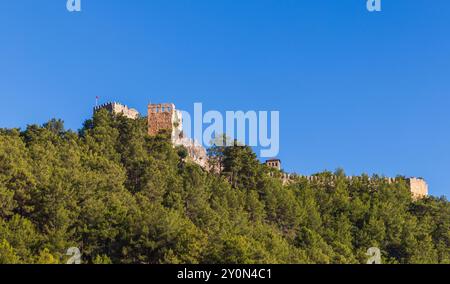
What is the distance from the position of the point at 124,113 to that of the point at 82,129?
19.6ft

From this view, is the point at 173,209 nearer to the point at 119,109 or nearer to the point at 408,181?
the point at 119,109

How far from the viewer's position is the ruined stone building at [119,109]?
240ft

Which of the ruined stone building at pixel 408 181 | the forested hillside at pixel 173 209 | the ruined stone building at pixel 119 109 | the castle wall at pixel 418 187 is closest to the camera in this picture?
the forested hillside at pixel 173 209

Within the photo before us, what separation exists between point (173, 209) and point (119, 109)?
20574 mm

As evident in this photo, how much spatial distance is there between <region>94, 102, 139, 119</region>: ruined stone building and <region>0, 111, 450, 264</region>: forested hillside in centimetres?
269

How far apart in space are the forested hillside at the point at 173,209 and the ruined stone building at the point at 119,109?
2692mm

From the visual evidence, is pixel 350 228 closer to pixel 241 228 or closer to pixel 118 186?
pixel 241 228

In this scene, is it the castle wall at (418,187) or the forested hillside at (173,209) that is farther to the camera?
the castle wall at (418,187)

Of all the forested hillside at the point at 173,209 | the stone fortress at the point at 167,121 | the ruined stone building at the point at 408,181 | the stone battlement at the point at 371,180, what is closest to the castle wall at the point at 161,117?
the stone fortress at the point at 167,121

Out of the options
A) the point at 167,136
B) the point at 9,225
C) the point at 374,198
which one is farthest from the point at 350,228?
the point at 9,225

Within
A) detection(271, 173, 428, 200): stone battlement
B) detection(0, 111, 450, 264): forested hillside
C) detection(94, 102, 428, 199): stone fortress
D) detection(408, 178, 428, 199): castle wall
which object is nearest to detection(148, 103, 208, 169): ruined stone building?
detection(94, 102, 428, 199): stone fortress

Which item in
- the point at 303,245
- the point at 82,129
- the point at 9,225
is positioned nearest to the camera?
the point at 9,225

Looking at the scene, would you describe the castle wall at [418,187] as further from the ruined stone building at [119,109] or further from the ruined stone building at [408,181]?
the ruined stone building at [119,109]

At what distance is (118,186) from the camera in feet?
182
